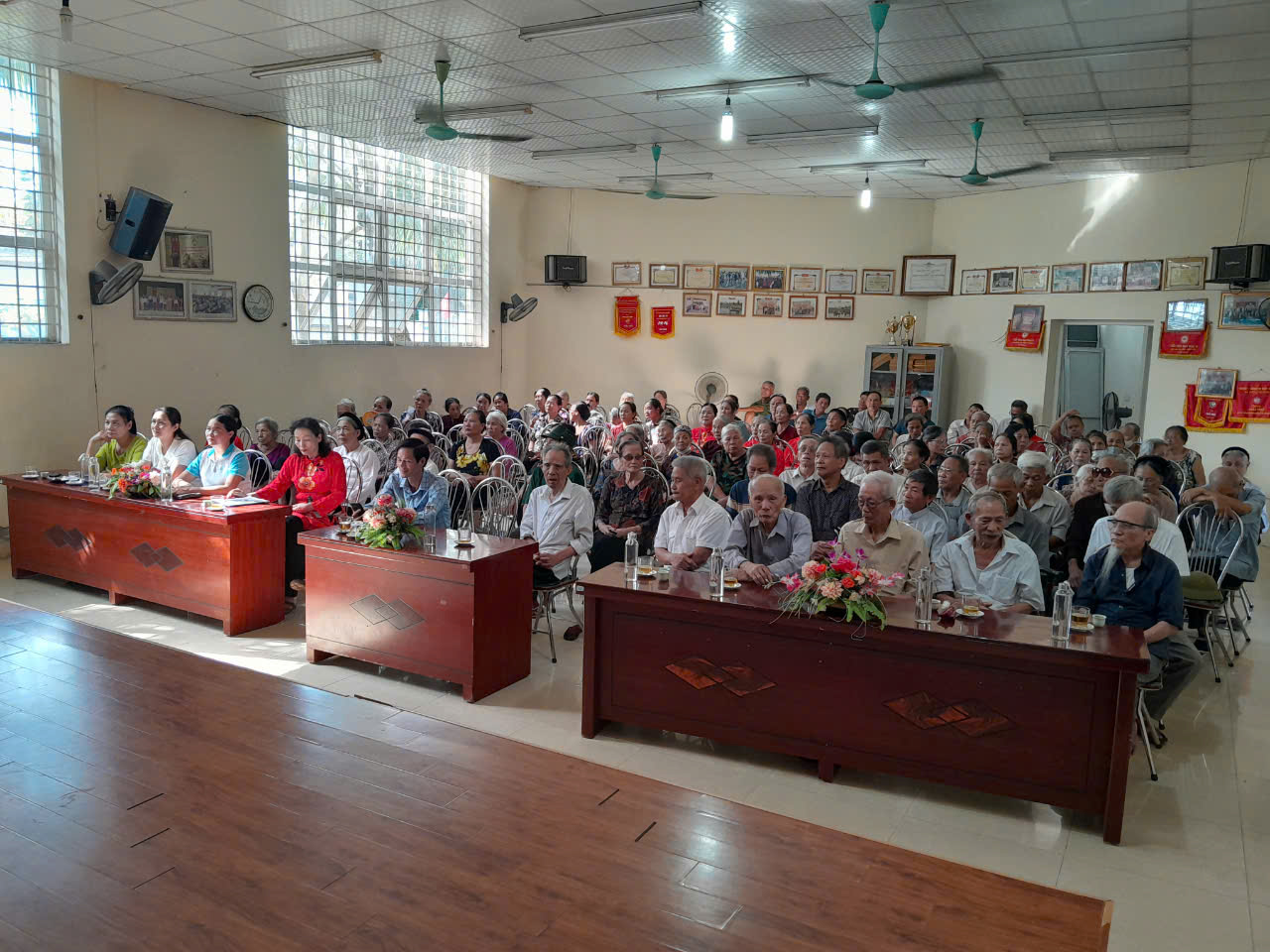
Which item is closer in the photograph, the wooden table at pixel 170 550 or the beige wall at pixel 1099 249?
the wooden table at pixel 170 550

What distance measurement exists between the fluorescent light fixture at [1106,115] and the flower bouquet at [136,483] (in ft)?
24.4

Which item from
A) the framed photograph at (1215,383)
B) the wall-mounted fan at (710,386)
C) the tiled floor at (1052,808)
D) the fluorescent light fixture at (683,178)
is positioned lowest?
the tiled floor at (1052,808)

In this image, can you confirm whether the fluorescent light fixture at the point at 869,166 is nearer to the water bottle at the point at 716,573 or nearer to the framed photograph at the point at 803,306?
the framed photograph at the point at 803,306

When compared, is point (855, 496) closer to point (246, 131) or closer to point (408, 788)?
point (408, 788)

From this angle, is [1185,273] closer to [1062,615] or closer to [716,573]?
[1062,615]

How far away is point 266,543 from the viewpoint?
5594 mm

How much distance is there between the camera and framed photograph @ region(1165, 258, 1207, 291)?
31.5 feet

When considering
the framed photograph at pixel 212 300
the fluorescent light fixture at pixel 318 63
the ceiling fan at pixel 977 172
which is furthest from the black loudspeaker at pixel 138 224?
the ceiling fan at pixel 977 172

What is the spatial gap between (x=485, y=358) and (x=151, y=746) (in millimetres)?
10294

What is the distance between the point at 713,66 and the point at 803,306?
6.27m

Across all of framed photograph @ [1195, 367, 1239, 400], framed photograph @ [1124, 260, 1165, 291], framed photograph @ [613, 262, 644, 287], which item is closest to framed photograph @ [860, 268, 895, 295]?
framed photograph @ [1124, 260, 1165, 291]

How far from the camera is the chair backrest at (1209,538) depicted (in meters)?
5.38

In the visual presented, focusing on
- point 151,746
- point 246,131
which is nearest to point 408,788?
point 151,746

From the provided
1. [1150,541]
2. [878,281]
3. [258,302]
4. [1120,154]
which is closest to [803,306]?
[878,281]
